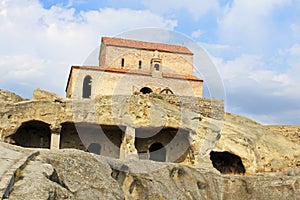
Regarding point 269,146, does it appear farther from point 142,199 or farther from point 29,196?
point 29,196

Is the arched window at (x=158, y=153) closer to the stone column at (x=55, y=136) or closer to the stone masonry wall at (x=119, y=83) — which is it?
the stone column at (x=55, y=136)

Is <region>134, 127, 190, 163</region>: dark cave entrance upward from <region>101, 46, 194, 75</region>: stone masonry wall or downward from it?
downward

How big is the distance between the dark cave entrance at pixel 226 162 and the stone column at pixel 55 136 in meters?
7.42

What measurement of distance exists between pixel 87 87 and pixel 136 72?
4027 mm

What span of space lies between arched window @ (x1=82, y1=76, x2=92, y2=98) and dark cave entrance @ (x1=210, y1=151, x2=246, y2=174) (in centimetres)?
1475

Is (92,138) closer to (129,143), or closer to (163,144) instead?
(129,143)

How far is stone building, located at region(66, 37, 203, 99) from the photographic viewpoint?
32.8 meters

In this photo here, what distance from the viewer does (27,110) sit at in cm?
1948

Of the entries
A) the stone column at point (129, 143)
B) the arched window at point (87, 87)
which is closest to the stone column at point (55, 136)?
the stone column at point (129, 143)

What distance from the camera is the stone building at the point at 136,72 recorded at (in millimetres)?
32844

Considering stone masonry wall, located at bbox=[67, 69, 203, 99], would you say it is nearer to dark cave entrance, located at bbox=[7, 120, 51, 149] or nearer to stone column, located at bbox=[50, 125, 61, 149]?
dark cave entrance, located at bbox=[7, 120, 51, 149]

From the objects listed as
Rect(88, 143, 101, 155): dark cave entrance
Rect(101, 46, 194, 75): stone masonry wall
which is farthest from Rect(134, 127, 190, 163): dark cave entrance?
Rect(101, 46, 194, 75): stone masonry wall

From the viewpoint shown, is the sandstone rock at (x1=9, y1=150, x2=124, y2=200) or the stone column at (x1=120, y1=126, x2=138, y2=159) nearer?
the sandstone rock at (x1=9, y1=150, x2=124, y2=200)

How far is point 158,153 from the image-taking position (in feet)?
69.0
